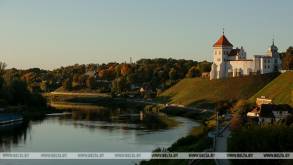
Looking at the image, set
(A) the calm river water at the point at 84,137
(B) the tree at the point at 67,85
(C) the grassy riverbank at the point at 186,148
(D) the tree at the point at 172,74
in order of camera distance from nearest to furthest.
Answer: (C) the grassy riverbank at the point at 186,148 < (A) the calm river water at the point at 84,137 < (D) the tree at the point at 172,74 < (B) the tree at the point at 67,85

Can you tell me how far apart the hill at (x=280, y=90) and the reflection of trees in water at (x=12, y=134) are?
24.6 m

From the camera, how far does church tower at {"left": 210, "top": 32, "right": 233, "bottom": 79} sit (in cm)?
8497

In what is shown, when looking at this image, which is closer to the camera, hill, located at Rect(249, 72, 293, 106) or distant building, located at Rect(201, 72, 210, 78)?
hill, located at Rect(249, 72, 293, 106)

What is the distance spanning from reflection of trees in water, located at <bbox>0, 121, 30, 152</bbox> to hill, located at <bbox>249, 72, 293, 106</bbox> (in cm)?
2457

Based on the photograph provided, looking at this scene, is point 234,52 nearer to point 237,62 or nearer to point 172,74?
point 237,62

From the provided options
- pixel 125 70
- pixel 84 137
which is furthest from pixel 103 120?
pixel 125 70

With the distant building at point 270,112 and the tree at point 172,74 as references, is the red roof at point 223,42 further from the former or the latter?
the distant building at point 270,112

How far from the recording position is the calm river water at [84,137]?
3472cm

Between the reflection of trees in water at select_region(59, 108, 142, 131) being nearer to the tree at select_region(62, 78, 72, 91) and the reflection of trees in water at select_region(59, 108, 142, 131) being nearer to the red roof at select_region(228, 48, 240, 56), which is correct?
the red roof at select_region(228, 48, 240, 56)

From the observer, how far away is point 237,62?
273 ft

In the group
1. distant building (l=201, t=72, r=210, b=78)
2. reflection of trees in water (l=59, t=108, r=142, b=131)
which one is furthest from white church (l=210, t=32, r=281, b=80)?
reflection of trees in water (l=59, t=108, r=142, b=131)

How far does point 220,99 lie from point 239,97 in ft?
7.71

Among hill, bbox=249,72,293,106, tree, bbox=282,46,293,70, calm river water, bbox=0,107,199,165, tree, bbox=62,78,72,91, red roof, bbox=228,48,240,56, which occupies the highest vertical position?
red roof, bbox=228,48,240,56

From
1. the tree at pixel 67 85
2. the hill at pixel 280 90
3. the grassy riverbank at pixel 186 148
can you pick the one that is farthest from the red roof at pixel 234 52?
the grassy riverbank at pixel 186 148
